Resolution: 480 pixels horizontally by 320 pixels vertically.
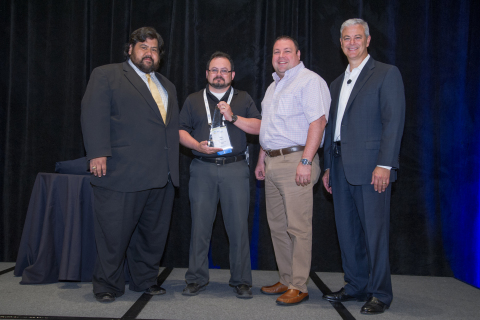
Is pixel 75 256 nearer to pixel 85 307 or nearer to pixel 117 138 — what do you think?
pixel 85 307

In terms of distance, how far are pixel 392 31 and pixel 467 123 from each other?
115 centimetres

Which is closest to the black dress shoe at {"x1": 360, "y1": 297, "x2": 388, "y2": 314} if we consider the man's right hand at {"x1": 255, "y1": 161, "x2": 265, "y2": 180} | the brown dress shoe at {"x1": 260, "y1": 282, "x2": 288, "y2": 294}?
the brown dress shoe at {"x1": 260, "y1": 282, "x2": 288, "y2": 294}

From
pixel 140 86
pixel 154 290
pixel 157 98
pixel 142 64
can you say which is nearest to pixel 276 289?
pixel 154 290

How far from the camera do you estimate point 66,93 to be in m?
3.87

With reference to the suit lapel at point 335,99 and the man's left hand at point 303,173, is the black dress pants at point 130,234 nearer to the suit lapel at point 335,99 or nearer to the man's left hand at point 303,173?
the man's left hand at point 303,173

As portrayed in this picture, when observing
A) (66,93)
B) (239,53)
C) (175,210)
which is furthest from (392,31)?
(66,93)

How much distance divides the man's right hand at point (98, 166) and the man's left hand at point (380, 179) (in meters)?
1.78

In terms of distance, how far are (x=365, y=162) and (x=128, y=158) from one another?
160 centimetres

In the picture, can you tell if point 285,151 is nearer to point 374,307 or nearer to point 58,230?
point 374,307

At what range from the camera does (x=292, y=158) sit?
2.66m

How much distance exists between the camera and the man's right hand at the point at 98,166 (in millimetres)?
2510

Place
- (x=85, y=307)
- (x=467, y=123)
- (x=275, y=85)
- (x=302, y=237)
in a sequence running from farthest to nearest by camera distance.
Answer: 1. (x=467, y=123)
2. (x=275, y=85)
3. (x=302, y=237)
4. (x=85, y=307)

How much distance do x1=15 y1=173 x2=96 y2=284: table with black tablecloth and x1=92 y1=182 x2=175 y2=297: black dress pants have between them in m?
0.44

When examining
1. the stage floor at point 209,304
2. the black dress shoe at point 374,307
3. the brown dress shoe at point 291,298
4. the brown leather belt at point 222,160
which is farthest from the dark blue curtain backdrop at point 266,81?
the black dress shoe at point 374,307
